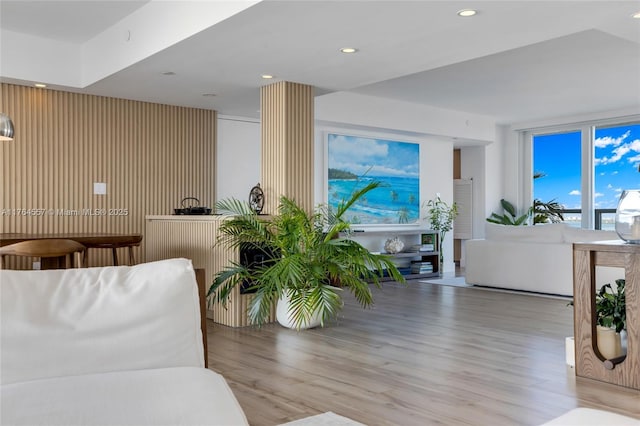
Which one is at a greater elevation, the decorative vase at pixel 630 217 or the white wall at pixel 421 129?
the white wall at pixel 421 129

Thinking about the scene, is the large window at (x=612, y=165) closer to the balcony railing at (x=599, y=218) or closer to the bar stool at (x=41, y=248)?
the balcony railing at (x=599, y=218)

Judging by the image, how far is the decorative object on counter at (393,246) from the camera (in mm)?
8688

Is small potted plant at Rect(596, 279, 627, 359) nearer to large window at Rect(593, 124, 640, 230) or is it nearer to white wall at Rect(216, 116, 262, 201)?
white wall at Rect(216, 116, 262, 201)

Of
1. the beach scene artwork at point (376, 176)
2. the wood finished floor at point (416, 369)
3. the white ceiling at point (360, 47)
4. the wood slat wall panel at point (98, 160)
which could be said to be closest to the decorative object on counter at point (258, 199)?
the white ceiling at point (360, 47)

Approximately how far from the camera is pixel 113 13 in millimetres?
5051

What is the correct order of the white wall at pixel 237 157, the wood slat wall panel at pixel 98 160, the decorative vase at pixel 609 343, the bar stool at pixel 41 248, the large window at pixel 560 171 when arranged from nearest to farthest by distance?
the decorative vase at pixel 609 343 < the bar stool at pixel 41 248 < the wood slat wall panel at pixel 98 160 < the white wall at pixel 237 157 < the large window at pixel 560 171

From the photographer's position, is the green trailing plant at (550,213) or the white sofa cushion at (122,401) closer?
the white sofa cushion at (122,401)

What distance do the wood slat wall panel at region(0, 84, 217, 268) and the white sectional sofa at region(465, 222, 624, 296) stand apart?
3498mm

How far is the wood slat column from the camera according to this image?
18.8 ft

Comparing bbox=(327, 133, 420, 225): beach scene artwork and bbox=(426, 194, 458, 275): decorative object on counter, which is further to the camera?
bbox=(426, 194, 458, 275): decorative object on counter

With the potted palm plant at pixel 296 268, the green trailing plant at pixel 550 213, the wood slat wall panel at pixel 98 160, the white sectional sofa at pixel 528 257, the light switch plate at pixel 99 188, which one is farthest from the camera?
the green trailing plant at pixel 550 213

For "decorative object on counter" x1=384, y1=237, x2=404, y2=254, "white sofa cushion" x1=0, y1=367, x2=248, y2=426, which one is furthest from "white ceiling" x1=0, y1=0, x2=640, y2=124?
"white sofa cushion" x1=0, y1=367, x2=248, y2=426

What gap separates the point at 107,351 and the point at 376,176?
7.45 metres

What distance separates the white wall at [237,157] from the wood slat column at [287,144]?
5.08ft
